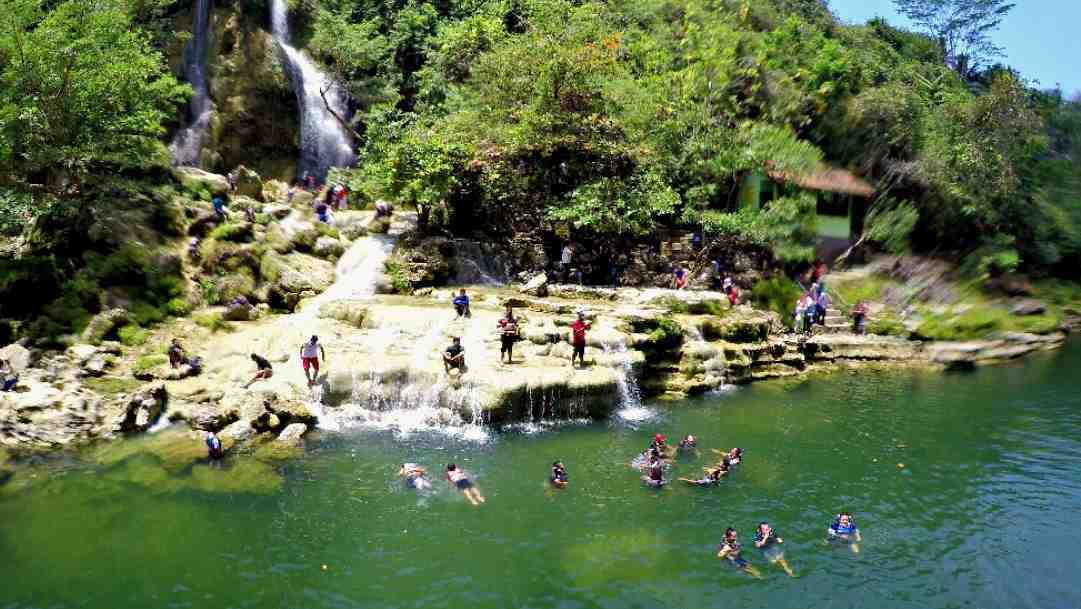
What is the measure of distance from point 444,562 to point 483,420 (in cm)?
694

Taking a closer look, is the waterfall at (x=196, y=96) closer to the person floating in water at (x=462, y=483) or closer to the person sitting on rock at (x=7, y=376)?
the person sitting on rock at (x=7, y=376)

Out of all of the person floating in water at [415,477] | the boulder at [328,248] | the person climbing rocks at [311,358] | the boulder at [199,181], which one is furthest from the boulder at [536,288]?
the boulder at [199,181]

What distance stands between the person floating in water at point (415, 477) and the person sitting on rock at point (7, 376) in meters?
11.6

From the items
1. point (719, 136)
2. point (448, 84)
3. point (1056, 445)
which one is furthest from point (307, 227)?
point (1056, 445)

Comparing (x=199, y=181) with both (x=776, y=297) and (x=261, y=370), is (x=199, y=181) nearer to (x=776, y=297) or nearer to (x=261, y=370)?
(x=261, y=370)

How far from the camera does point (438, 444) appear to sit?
19719 millimetres

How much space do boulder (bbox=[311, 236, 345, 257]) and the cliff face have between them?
1180cm

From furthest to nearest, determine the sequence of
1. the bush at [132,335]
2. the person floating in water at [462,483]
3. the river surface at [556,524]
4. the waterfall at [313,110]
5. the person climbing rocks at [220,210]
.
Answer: the waterfall at [313,110] < the person climbing rocks at [220,210] < the bush at [132,335] < the person floating in water at [462,483] < the river surface at [556,524]

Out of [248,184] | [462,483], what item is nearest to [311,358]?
[462,483]

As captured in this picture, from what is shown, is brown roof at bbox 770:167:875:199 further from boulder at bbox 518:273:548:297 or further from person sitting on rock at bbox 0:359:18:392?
person sitting on rock at bbox 0:359:18:392

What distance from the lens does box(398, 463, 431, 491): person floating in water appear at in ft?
56.2

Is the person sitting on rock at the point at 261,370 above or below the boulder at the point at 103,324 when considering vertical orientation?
below

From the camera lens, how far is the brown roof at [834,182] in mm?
36522

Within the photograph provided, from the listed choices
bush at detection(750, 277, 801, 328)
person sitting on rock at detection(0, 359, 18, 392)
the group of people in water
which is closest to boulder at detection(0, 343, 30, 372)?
person sitting on rock at detection(0, 359, 18, 392)
